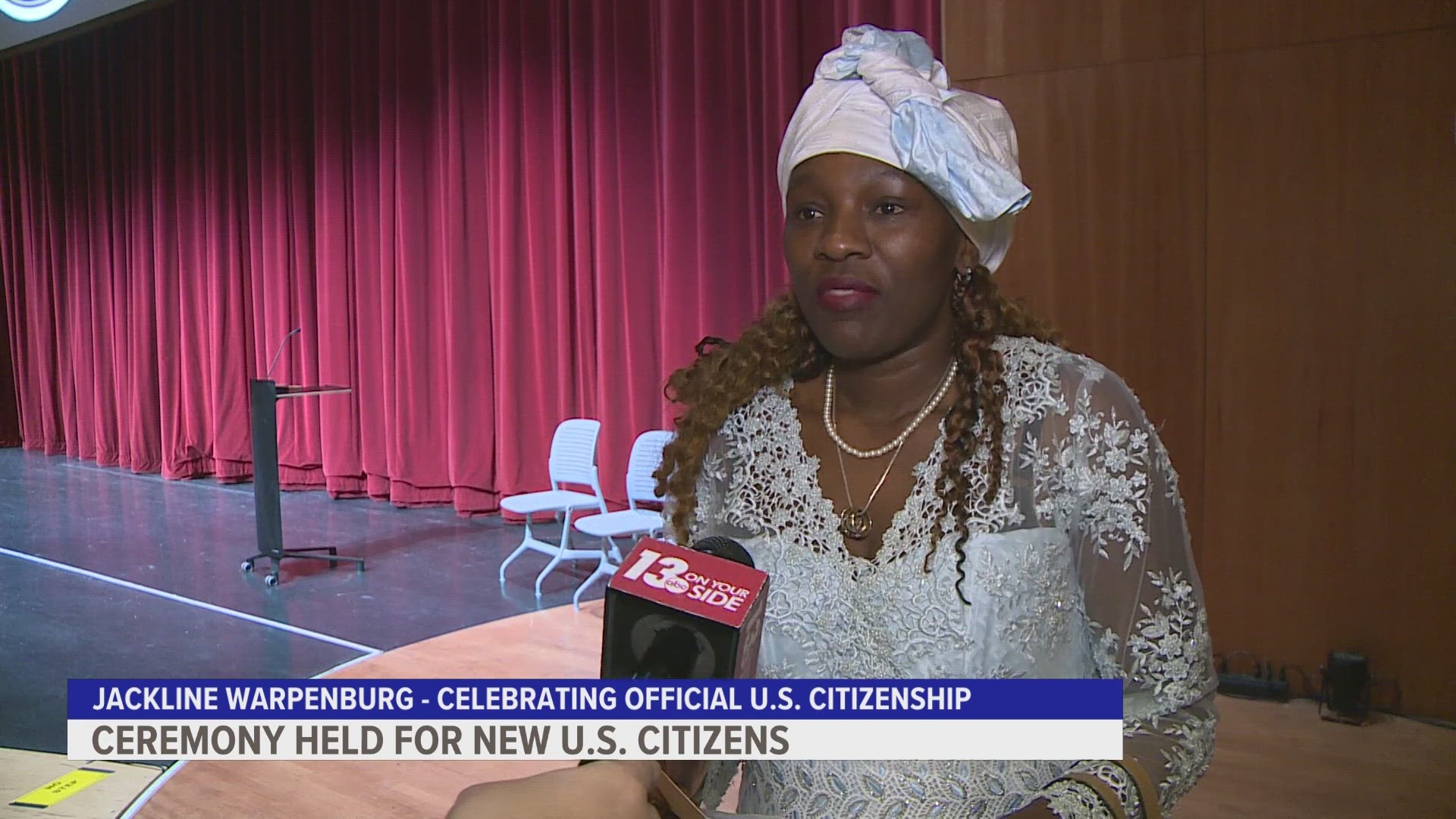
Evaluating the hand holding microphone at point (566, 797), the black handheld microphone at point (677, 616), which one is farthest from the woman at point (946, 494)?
the hand holding microphone at point (566, 797)

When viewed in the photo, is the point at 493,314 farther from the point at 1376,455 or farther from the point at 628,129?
the point at 1376,455

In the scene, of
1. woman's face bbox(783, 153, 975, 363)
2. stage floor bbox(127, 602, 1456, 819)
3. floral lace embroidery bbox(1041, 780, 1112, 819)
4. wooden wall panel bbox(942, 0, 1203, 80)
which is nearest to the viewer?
floral lace embroidery bbox(1041, 780, 1112, 819)

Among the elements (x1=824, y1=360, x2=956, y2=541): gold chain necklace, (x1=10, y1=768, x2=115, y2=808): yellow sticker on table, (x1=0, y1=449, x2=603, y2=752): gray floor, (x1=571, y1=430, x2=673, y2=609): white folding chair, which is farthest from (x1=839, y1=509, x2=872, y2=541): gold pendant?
(x1=571, y1=430, x2=673, y2=609): white folding chair

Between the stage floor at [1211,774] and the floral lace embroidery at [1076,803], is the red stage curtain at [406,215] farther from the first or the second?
the floral lace embroidery at [1076,803]

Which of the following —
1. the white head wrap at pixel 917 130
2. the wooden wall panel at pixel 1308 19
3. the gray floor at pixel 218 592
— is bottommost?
the gray floor at pixel 218 592

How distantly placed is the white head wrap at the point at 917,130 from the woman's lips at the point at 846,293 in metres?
0.11

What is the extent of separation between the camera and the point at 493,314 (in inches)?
264

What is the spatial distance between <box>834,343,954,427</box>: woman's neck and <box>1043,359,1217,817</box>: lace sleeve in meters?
0.14

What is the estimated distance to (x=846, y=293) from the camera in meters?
0.98

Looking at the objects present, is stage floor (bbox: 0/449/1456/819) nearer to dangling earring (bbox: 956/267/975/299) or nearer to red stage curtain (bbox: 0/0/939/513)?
red stage curtain (bbox: 0/0/939/513)

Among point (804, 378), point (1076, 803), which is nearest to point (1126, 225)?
point (804, 378)

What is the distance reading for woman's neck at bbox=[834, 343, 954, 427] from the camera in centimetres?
105

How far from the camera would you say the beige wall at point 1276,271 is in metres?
3.09

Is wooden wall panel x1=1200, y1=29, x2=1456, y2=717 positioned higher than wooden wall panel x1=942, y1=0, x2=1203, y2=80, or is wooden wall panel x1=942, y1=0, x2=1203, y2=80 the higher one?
wooden wall panel x1=942, y1=0, x2=1203, y2=80
